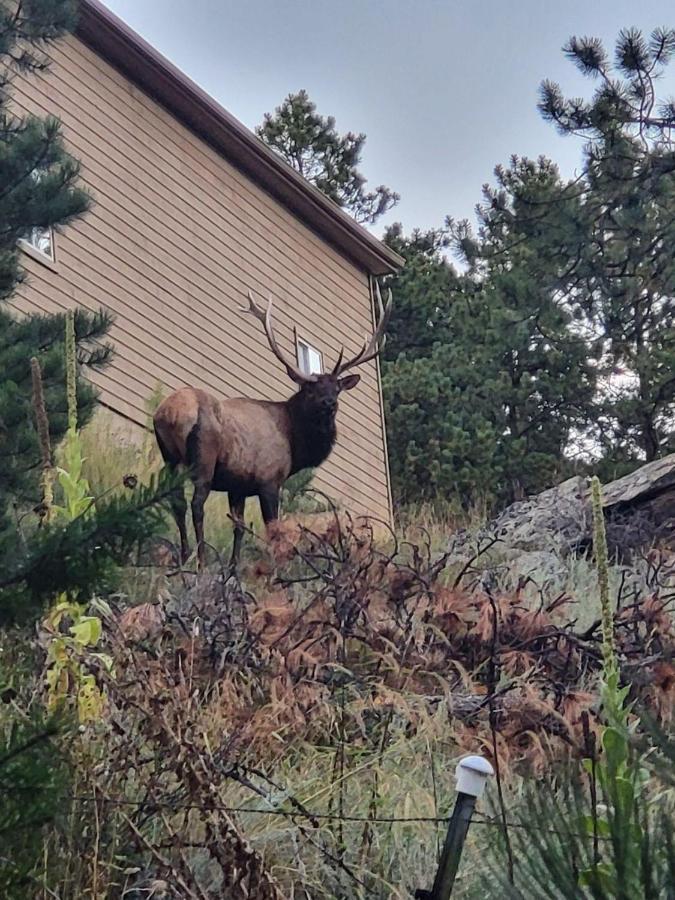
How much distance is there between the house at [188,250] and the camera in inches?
628

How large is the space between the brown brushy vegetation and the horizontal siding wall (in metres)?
7.66

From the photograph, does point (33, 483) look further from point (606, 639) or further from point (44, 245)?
point (44, 245)

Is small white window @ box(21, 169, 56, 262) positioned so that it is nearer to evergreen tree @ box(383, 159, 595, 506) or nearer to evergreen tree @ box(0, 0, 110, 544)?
evergreen tree @ box(0, 0, 110, 544)

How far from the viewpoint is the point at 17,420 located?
9102 millimetres

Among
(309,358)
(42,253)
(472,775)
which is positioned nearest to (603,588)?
(472,775)

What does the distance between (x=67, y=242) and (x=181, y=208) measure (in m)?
2.55

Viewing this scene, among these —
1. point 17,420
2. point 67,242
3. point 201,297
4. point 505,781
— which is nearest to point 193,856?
point 505,781

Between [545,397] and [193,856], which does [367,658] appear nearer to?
[193,856]

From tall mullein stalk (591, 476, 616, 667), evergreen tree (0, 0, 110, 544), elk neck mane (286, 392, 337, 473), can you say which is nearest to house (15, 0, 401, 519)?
elk neck mane (286, 392, 337, 473)

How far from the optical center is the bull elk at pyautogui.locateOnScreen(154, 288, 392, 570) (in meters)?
11.3

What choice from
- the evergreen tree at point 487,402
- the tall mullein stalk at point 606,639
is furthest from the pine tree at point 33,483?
the evergreen tree at point 487,402

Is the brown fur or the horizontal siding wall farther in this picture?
the horizontal siding wall

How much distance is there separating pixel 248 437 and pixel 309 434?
553mm

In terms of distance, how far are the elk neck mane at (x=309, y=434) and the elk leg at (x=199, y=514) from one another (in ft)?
2.97
